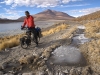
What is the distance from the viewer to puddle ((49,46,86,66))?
7.91 m

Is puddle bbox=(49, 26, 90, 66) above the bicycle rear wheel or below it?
below

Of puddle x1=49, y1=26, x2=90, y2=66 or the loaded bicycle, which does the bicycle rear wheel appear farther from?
puddle x1=49, y1=26, x2=90, y2=66

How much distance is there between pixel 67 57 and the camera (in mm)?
8734

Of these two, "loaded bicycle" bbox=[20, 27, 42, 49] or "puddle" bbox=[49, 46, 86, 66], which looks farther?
"loaded bicycle" bbox=[20, 27, 42, 49]

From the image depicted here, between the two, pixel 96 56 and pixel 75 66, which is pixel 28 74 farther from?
pixel 96 56

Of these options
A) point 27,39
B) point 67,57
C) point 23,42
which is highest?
point 27,39

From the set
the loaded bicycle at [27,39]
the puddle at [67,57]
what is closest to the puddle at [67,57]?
the puddle at [67,57]

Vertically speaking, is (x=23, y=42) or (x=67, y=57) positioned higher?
(x=23, y=42)

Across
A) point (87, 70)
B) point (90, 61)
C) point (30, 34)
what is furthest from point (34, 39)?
point (87, 70)

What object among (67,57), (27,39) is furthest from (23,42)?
(67,57)

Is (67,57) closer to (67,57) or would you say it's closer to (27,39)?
(67,57)

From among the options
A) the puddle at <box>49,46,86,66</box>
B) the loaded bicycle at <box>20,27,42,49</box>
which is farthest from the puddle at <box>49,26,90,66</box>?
the loaded bicycle at <box>20,27,42,49</box>

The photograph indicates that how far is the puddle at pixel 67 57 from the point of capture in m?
7.91

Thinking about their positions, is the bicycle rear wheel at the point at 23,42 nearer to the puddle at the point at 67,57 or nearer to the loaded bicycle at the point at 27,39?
the loaded bicycle at the point at 27,39
